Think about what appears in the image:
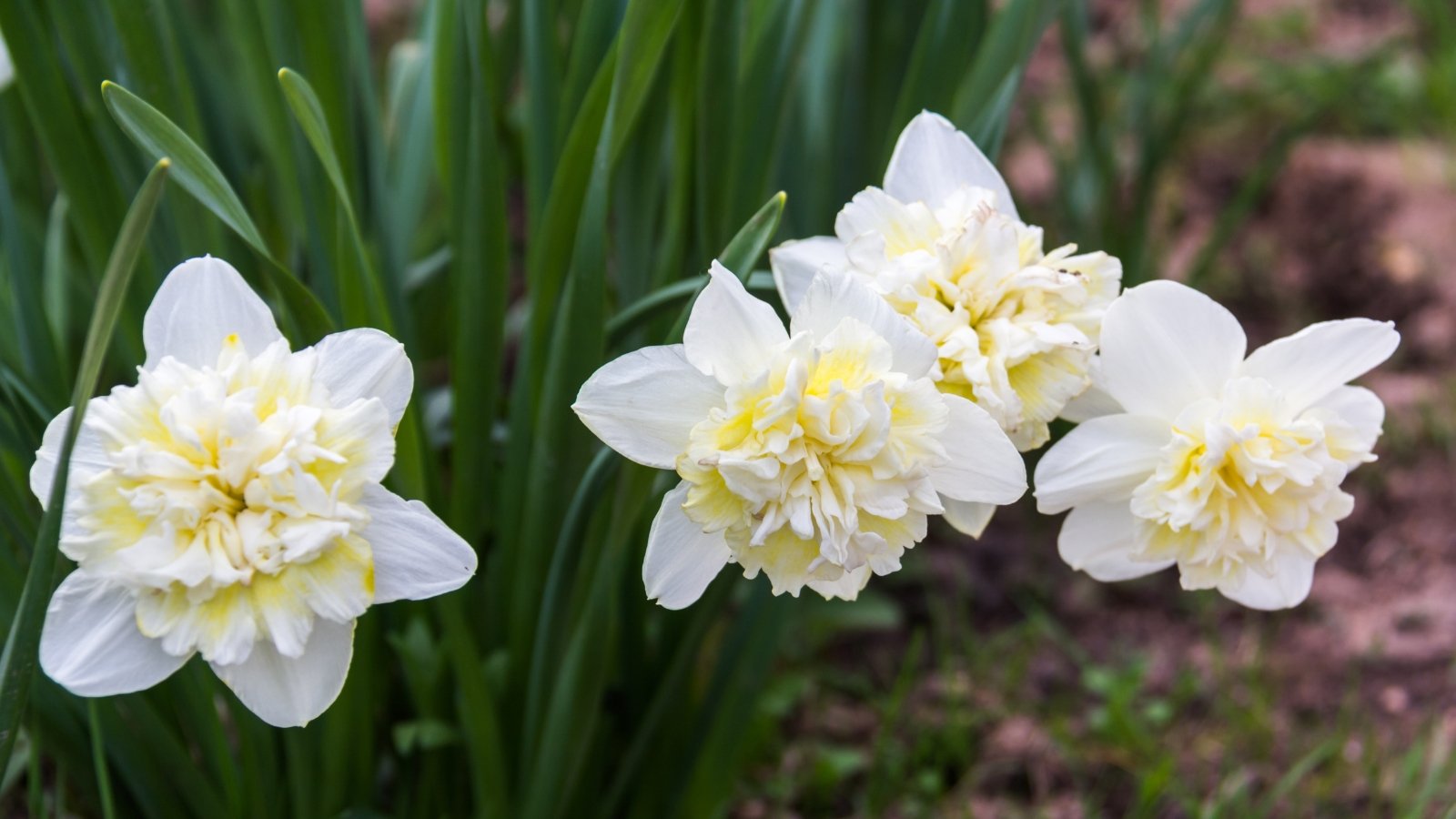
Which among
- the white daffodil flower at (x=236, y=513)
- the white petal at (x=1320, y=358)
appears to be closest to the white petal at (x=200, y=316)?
the white daffodil flower at (x=236, y=513)

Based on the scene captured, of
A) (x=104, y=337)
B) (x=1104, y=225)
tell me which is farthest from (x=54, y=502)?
(x=1104, y=225)

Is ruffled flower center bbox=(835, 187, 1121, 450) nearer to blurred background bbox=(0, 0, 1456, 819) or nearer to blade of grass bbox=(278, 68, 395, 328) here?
blurred background bbox=(0, 0, 1456, 819)

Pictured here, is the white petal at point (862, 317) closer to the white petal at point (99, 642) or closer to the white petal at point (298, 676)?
the white petal at point (298, 676)

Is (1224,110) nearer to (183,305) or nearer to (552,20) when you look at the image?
(552,20)

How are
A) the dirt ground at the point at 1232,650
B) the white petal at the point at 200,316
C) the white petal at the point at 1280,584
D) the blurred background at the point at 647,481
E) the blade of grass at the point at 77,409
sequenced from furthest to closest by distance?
1. the dirt ground at the point at 1232,650
2. the blurred background at the point at 647,481
3. the white petal at the point at 1280,584
4. the white petal at the point at 200,316
5. the blade of grass at the point at 77,409

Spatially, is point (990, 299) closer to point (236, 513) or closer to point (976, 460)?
point (976, 460)

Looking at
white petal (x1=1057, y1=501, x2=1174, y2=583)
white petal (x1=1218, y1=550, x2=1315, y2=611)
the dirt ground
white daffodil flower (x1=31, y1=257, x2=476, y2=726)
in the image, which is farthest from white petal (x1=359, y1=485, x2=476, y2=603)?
the dirt ground
